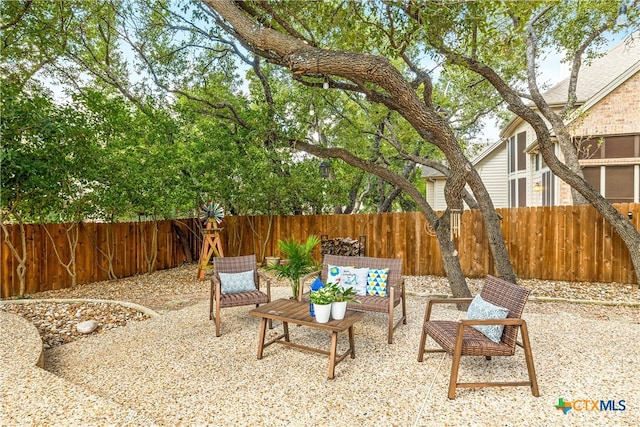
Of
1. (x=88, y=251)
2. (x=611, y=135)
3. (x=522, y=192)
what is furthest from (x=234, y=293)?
(x=522, y=192)

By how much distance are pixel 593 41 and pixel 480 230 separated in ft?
15.2

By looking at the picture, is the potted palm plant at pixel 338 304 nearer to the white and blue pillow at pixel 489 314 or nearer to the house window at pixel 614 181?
the white and blue pillow at pixel 489 314

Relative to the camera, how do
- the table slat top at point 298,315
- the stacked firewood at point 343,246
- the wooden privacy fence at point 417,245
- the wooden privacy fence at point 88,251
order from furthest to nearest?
the stacked firewood at point 343,246, the wooden privacy fence at point 417,245, the wooden privacy fence at point 88,251, the table slat top at point 298,315

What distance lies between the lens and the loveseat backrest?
4598 mm

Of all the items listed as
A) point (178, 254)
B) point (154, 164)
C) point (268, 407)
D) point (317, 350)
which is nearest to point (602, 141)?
point (317, 350)

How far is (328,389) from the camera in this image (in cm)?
292

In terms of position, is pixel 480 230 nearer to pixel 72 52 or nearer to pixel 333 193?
→ pixel 333 193

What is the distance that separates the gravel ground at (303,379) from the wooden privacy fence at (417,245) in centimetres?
Answer: 224

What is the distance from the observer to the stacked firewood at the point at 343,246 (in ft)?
27.4

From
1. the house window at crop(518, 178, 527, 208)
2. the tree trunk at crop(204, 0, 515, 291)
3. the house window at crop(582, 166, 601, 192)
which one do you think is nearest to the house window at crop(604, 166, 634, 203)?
the house window at crop(582, 166, 601, 192)

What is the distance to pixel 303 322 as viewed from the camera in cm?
339

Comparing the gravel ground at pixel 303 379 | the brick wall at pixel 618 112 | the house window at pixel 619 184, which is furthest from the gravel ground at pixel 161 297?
the brick wall at pixel 618 112

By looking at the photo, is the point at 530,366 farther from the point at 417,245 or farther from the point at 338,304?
the point at 417,245

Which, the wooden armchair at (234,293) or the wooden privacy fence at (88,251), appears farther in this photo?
the wooden privacy fence at (88,251)
